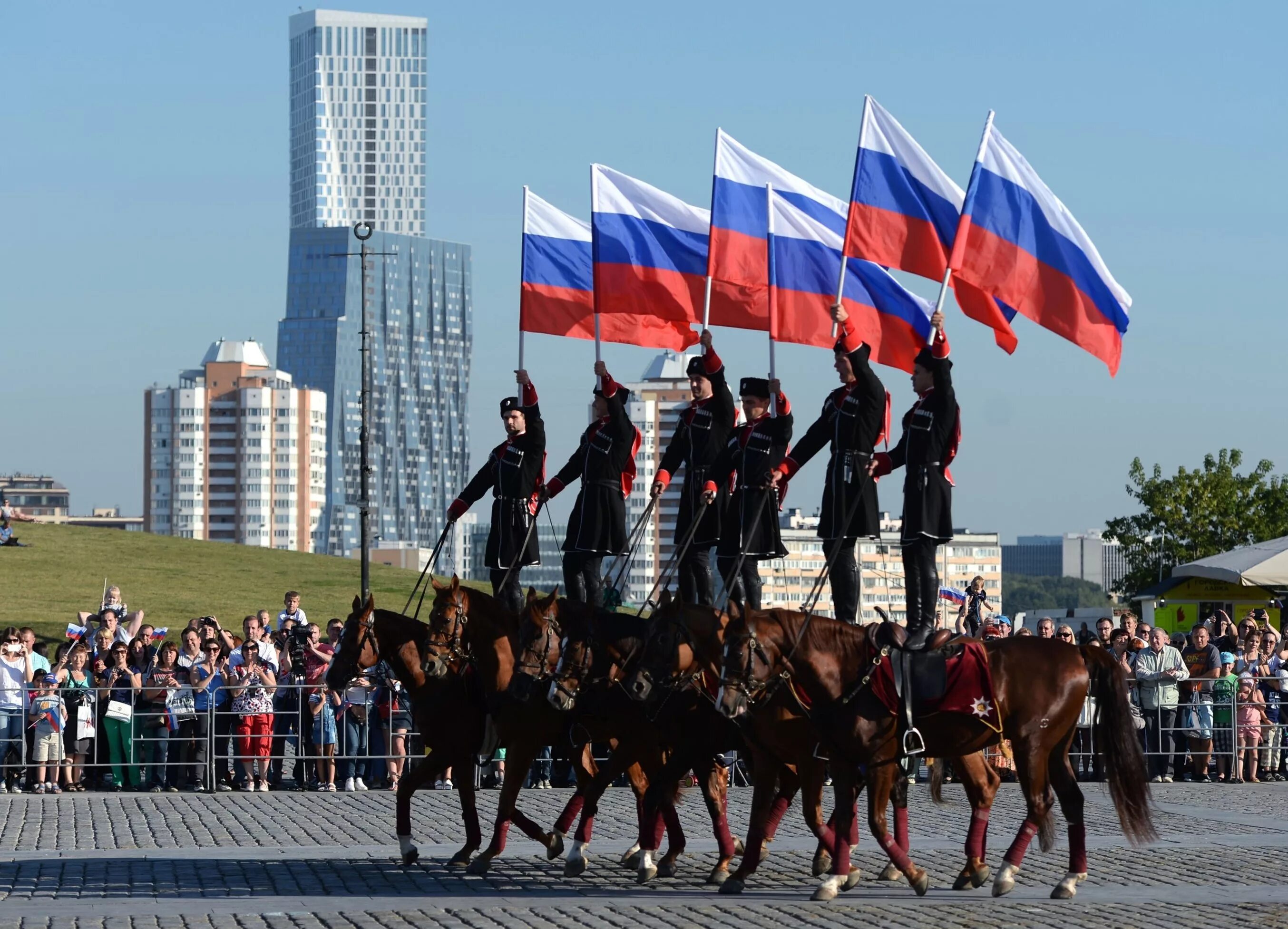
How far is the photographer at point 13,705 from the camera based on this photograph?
68.5ft

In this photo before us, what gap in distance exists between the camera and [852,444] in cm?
1520

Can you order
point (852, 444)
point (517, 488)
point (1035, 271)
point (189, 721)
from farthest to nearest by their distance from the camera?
point (189, 721)
point (517, 488)
point (1035, 271)
point (852, 444)

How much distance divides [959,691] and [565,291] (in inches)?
328

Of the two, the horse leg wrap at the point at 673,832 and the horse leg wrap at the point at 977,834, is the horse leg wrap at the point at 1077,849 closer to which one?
the horse leg wrap at the point at 977,834

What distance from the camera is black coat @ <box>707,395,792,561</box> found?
1578cm

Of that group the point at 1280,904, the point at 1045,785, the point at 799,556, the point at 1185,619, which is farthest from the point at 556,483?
the point at 799,556

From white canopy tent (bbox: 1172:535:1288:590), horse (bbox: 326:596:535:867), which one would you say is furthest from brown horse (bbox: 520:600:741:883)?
white canopy tent (bbox: 1172:535:1288:590)

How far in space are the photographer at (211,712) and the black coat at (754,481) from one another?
25.6 feet

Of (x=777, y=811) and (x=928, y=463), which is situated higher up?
(x=928, y=463)

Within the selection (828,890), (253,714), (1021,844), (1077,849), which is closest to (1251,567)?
(253,714)

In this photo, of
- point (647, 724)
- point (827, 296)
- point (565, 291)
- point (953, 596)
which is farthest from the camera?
point (953, 596)

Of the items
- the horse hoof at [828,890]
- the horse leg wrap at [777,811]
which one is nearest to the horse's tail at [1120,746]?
the horse hoof at [828,890]

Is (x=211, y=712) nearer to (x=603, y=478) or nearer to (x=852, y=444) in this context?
(x=603, y=478)

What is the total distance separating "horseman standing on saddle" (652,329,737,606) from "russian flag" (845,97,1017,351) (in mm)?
→ 1685
